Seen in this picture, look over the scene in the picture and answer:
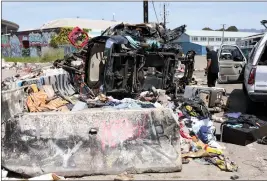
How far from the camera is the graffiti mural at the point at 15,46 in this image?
5034cm

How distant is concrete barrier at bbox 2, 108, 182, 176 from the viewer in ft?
17.2

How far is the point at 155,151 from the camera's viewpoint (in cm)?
542

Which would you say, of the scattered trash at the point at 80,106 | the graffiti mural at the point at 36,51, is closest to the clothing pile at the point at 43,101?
the scattered trash at the point at 80,106

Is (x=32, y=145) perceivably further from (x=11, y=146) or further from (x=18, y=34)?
(x=18, y=34)

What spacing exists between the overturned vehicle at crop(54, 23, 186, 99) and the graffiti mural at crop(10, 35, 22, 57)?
133 ft

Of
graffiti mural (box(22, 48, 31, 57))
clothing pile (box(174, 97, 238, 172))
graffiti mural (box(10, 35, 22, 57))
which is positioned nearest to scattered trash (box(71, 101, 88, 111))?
clothing pile (box(174, 97, 238, 172))

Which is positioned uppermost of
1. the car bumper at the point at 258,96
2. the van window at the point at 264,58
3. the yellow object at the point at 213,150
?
the van window at the point at 264,58

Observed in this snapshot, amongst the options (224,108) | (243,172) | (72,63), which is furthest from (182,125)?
(72,63)

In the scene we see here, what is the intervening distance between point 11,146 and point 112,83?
499 centimetres

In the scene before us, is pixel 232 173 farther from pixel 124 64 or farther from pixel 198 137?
pixel 124 64

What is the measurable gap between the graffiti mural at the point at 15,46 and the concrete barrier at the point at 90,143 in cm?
4689

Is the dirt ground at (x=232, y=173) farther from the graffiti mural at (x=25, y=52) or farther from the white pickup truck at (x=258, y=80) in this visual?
the graffiti mural at (x=25, y=52)

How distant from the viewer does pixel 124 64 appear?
10094mm

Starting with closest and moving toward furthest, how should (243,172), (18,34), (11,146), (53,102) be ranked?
(11,146), (243,172), (53,102), (18,34)
